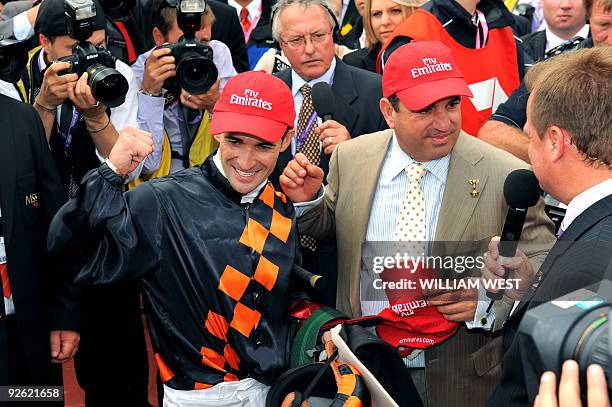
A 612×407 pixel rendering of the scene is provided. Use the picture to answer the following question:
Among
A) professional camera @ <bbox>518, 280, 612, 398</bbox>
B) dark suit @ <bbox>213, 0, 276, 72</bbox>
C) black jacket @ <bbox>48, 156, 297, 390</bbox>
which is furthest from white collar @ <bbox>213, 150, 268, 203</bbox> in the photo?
dark suit @ <bbox>213, 0, 276, 72</bbox>

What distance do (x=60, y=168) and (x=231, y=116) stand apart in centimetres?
150

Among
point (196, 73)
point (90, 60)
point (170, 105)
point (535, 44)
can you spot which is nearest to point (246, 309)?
point (90, 60)

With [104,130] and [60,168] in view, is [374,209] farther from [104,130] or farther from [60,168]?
[60,168]

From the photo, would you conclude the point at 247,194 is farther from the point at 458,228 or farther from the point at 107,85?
the point at 107,85

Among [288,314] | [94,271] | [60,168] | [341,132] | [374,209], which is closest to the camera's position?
[94,271]

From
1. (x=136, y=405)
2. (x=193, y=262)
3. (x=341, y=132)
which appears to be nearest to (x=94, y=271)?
(x=193, y=262)

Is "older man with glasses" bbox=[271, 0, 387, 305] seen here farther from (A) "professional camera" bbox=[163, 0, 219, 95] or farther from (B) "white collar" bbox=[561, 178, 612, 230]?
(B) "white collar" bbox=[561, 178, 612, 230]

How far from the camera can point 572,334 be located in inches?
73.3

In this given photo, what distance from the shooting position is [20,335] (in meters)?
4.04

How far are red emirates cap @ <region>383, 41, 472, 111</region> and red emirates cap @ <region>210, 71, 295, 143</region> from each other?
0.49m

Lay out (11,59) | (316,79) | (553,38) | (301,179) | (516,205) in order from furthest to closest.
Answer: (553,38), (316,79), (11,59), (301,179), (516,205)

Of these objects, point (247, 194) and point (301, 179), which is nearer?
point (247, 194)

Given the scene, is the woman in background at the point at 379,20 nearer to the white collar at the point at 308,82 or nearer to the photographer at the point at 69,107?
the white collar at the point at 308,82

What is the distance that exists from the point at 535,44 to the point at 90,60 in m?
3.93
